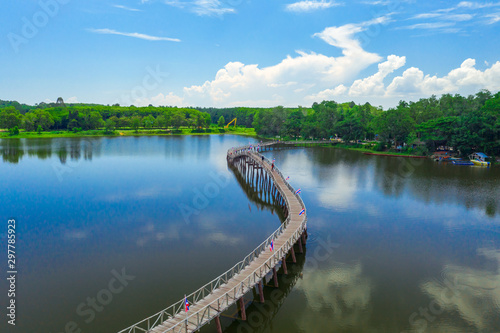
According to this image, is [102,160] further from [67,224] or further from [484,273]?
[484,273]

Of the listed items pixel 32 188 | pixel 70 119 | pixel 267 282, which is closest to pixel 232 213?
pixel 267 282

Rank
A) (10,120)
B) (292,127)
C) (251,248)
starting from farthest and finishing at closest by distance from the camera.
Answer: (292,127) < (10,120) < (251,248)

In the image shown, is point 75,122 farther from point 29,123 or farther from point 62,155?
point 62,155

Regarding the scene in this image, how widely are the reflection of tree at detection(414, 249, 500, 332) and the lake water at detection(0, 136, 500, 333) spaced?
7cm

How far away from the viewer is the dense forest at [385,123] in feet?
224

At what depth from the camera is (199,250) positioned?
24469 millimetres

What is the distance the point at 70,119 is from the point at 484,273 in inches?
5335

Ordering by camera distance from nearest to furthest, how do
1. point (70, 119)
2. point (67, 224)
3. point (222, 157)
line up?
point (67, 224)
point (222, 157)
point (70, 119)

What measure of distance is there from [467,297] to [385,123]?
67.9 m

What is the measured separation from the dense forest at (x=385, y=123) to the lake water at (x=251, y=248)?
936 inches

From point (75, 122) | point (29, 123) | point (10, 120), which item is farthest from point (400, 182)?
point (10, 120)

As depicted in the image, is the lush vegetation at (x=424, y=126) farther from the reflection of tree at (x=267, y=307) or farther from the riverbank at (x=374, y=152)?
the reflection of tree at (x=267, y=307)

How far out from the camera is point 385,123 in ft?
266

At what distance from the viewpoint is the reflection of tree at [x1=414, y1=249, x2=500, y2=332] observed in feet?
56.4
